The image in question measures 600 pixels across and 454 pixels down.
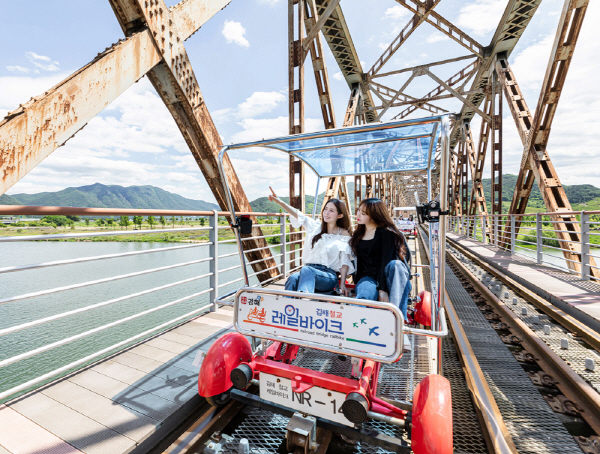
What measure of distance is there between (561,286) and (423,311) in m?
3.28

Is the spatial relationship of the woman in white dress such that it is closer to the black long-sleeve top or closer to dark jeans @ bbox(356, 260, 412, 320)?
the black long-sleeve top

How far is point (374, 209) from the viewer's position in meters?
2.46

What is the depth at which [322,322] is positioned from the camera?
1693 mm

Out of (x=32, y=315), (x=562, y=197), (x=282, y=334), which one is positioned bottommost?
(x=32, y=315)

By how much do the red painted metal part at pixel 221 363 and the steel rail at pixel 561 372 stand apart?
2.22m

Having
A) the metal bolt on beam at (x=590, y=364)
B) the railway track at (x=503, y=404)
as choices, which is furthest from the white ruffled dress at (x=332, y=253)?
the metal bolt on beam at (x=590, y=364)

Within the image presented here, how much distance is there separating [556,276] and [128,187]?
117 metres

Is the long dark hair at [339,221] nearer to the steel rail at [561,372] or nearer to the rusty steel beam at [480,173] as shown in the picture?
the steel rail at [561,372]

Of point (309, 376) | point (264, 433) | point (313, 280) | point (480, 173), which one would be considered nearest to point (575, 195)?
Answer: point (480, 173)

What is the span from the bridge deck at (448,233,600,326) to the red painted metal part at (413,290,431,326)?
187 cm

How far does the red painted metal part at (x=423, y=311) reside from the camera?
271 centimetres

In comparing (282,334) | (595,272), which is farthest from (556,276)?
(282,334)

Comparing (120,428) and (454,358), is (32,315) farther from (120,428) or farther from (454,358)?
(454,358)

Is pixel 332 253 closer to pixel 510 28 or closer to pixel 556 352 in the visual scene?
pixel 556 352
